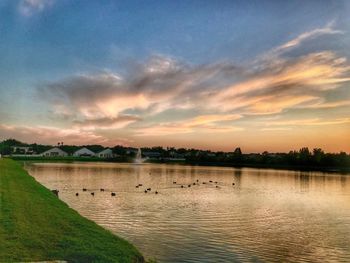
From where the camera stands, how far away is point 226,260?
17281mm

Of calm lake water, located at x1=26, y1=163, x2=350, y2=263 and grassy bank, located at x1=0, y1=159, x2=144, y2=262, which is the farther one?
calm lake water, located at x1=26, y1=163, x2=350, y2=263

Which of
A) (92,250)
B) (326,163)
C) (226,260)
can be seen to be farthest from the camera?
(326,163)

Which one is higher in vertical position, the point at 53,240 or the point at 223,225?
the point at 53,240

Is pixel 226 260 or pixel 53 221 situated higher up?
pixel 53 221

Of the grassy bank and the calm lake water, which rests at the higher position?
the grassy bank

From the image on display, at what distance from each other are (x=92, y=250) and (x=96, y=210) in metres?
17.3

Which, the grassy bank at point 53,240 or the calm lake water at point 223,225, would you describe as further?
the calm lake water at point 223,225

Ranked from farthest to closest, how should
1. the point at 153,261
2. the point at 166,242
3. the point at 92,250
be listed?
1. the point at 166,242
2. the point at 153,261
3. the point at 92,250

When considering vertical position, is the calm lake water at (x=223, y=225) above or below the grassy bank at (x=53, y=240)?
below

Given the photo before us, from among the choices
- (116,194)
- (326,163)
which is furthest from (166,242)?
(326,163)

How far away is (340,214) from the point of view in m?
33.5

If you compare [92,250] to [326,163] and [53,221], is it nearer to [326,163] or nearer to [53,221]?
[53,221]

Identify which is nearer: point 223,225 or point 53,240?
point 53,240

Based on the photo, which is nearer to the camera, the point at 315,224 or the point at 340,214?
the point at 315,224
